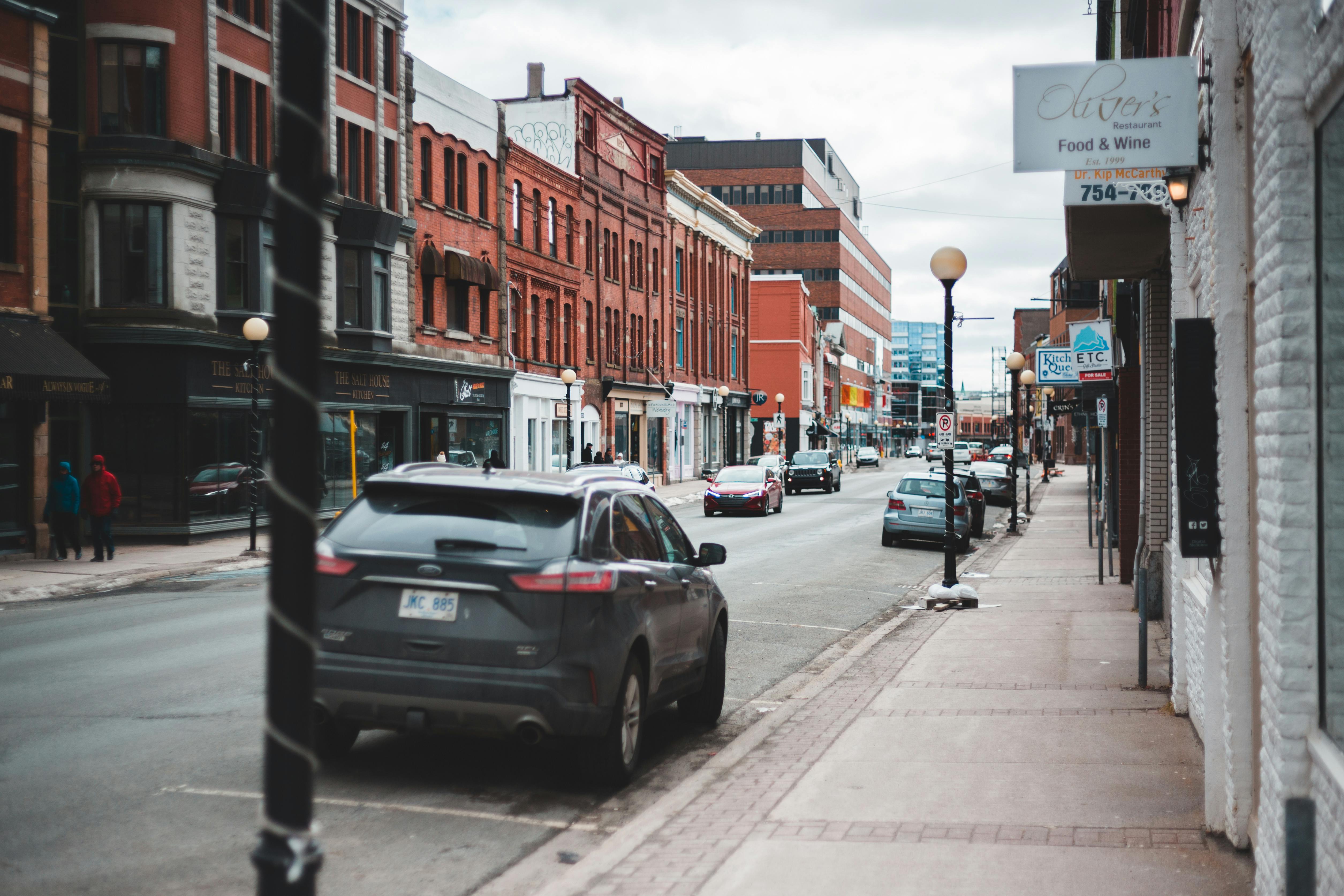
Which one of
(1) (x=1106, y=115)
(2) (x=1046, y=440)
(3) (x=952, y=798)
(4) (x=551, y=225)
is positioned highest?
(4) (x=551, y=225)

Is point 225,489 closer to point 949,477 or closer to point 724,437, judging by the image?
point 949,477

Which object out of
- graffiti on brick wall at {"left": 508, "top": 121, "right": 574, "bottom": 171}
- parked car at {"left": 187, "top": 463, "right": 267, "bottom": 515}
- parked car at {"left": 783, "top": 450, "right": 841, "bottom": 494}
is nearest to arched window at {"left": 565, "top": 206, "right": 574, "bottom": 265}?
graffiti on brick wall at {"left": 508, "top": 121, "right": 574, "bottom": 171}

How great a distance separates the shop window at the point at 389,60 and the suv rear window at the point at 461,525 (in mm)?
29426

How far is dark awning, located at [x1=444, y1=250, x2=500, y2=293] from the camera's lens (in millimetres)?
37406

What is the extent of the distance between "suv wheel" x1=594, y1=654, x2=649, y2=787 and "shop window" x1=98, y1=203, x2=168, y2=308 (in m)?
21.7

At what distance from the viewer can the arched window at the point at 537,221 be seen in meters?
45.2

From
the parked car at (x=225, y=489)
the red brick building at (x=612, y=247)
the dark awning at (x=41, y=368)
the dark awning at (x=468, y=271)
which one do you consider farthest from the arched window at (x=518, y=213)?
the dark awning at (x=41, y=368)

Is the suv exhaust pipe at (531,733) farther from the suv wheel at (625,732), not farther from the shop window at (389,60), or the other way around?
the shop window at (389,60)

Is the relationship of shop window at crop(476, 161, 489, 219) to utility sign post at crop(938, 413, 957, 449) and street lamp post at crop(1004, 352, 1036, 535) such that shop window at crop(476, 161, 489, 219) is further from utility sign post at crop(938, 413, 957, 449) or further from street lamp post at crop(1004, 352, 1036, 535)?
utility sign post at crop(938, 413, 957, 449)

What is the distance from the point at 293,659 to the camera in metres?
2.69

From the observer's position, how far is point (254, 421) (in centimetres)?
2508

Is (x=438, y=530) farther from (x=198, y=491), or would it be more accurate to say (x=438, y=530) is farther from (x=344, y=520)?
(x=198, y=491)

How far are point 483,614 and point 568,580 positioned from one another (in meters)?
0.48

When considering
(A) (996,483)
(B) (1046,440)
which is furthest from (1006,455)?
(A) (996,483)
